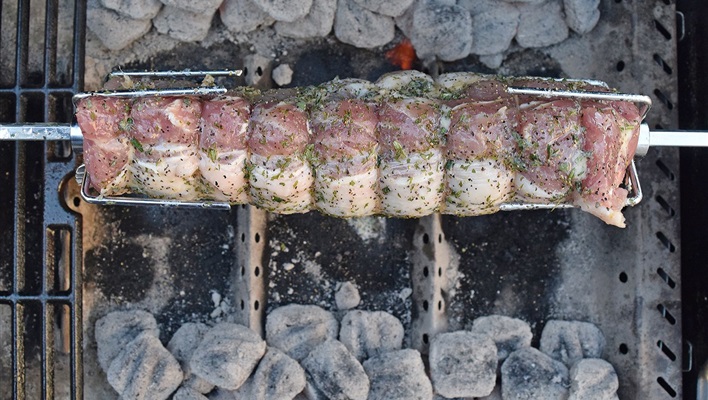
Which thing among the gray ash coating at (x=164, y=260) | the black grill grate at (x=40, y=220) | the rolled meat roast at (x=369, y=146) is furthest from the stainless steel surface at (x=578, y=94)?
the black grill grate at (x=40, y=220)

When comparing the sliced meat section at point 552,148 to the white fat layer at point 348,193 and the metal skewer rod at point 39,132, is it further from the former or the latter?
the metal skewer rod at point 39,132

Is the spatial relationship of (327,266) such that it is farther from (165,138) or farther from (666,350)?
(666,350)

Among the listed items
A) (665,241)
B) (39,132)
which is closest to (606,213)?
(665,241)

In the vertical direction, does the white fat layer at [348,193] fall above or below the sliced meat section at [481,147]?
below

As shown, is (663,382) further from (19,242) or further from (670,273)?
(19,242)

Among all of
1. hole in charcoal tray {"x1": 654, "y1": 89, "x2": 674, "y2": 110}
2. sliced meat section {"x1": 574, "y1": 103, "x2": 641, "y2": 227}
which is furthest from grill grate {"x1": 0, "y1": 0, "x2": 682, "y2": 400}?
sliced meat section {"x1": 574, "y1": 103, "x2": 641, "y2": 227}

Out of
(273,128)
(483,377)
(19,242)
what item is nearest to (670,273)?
(483,377)
